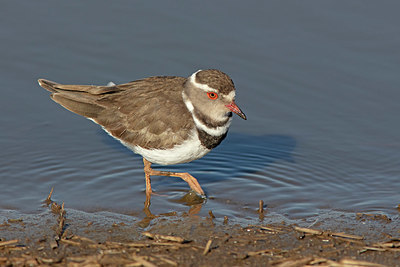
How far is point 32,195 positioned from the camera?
881 centimetres

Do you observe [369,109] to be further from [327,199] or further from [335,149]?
[327,199]

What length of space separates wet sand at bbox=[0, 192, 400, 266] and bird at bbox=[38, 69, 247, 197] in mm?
973

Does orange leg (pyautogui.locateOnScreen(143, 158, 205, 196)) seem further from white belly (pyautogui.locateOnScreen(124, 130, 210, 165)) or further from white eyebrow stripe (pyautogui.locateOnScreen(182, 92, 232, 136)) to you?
white eyebrow stripe (pyautogui.locateOnScreen(182, 92, 232, 136))

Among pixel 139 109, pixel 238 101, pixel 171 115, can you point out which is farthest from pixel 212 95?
pixel 238 101

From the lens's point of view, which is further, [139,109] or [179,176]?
[179,176]

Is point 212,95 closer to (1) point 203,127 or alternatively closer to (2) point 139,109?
(1) point 203,127

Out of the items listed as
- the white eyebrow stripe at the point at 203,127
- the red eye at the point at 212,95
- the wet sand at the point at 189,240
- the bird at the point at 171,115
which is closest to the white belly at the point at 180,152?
the bird at the point at 171,115

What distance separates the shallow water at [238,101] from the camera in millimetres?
9156

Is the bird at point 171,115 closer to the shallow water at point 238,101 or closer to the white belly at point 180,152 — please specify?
the white belly at point 180,152

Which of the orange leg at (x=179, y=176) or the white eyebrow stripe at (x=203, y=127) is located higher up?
the white eyebrow stripe at (x=203, y=127)

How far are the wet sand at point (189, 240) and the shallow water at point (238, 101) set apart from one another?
44 cm

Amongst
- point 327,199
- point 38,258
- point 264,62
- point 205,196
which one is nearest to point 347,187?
point 327,199

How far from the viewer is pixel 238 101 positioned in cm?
1186

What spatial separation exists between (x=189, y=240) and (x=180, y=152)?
1.84 meters
